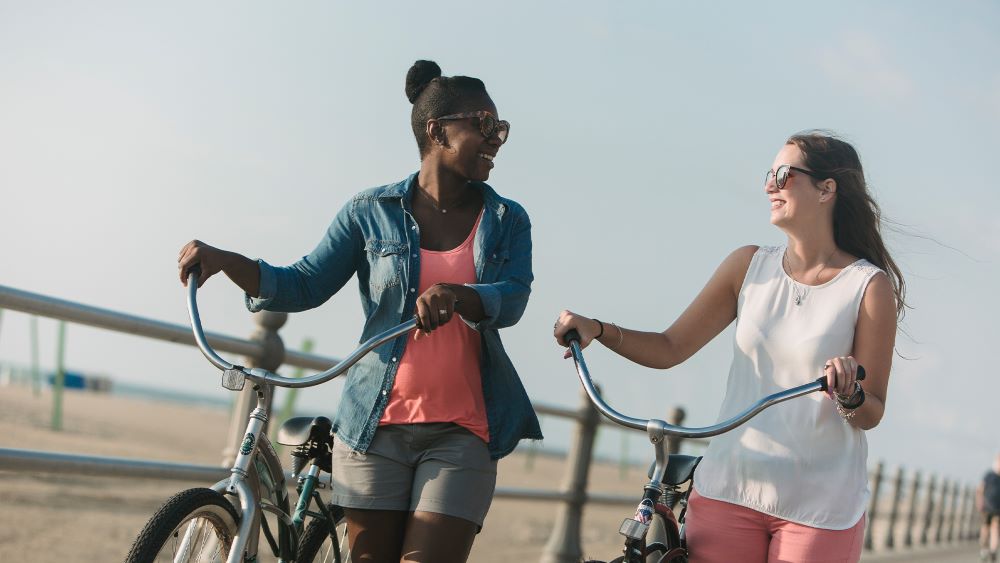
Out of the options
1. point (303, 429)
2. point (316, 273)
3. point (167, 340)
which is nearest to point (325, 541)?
point (303, 429)

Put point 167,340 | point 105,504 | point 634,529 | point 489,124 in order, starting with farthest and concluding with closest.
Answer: point 105,504, point 167,340, point 489,124, point 634,529

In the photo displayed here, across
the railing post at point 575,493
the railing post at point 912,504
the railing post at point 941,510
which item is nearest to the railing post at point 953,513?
the railing post at point 941,510

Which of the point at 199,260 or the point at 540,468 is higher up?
the point at 199,260

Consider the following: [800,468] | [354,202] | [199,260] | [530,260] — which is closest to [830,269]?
[800,468]

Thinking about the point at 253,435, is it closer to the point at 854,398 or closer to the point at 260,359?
the point at 854,398

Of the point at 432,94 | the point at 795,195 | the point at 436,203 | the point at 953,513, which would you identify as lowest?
the point at 953,513

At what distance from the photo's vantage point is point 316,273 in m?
3.28

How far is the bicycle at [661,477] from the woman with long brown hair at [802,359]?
8 cm

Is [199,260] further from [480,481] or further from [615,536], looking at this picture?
[615,536]

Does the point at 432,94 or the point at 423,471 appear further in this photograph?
the point at 432,94

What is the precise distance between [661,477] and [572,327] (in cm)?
44

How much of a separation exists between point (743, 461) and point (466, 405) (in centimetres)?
74

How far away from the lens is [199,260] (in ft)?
9.86

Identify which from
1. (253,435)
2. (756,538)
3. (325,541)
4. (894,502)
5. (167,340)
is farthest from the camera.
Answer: (894,502)
